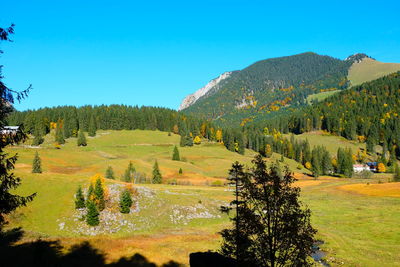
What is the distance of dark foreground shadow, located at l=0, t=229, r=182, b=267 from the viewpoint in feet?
76.3

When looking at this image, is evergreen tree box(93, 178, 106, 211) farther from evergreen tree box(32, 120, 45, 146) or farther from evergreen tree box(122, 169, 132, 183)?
evergreen tree box(32, 120, 45, 146)

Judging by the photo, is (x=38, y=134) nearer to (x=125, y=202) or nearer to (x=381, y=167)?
(x=125, y=202)

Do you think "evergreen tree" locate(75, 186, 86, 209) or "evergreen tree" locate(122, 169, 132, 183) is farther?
"evergreen tree" locate(122, 169, 132, 183)

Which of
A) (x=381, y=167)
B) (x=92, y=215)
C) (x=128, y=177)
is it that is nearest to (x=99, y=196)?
(x=92, y=215)

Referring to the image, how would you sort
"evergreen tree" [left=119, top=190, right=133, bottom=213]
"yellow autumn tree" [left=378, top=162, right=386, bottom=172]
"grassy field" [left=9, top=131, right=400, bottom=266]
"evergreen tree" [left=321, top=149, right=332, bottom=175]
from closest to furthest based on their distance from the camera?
"grassy field" [left=9, top=131, right=400, bottom=266] < "evergreen tree" [left=119, top=190, right=133, bottom=213] < "evergreen tree" [left=321, top=149, right=332, bottom=175] < "yellow autumn tree" [left=378, top=162, right=386, bottom=172]

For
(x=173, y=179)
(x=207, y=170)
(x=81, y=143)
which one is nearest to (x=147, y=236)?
(x=173, y=179)

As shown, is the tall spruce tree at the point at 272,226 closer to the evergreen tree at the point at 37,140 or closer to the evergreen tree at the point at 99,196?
the evergreen tree at the point at 99,196

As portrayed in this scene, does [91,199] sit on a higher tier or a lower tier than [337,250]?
higher

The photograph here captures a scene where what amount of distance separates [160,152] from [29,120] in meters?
83.0

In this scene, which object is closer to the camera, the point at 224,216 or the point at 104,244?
the point at 104,244

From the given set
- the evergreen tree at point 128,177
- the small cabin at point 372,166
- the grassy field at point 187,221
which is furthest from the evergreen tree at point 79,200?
the small cabin at point 372,166

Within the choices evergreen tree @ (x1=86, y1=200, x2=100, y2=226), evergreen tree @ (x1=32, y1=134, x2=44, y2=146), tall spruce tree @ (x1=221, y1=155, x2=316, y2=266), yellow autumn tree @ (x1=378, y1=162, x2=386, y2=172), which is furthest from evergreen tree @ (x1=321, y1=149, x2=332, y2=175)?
evergreen tree @ (x1=32, y1=134, x2=44, y2=146)

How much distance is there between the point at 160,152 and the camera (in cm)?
17550

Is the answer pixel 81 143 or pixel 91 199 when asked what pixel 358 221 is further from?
pixel 81 143
